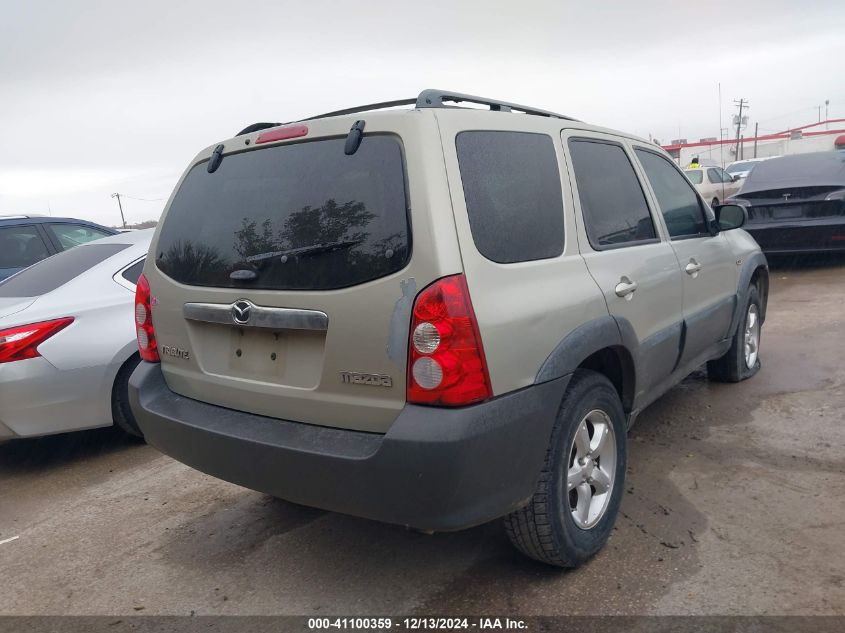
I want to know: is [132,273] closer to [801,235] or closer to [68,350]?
[68,350]

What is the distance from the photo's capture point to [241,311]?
2652mm

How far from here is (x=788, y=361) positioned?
5.54 meters

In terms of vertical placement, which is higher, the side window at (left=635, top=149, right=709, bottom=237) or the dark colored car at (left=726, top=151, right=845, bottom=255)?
the side window at (left=635, top=149, right=709, bottom=237)

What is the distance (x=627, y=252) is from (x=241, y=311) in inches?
69.9

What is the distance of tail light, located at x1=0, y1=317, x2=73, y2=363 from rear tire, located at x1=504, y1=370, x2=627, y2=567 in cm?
313

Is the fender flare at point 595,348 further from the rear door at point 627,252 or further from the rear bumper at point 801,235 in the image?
the rear bumper at point 801,235

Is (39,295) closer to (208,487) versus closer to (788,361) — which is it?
(208,487)

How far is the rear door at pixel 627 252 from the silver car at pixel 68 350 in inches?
119

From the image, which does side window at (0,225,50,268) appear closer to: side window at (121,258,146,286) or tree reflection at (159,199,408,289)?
side window at (121,258,146,286)

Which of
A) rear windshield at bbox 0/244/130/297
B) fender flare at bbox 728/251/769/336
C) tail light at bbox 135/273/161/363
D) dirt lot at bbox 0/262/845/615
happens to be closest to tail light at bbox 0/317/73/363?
rear windshield at bbox 0/244/130/297

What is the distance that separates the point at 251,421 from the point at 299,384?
0.30 m

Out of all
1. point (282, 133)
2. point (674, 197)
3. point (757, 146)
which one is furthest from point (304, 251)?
point (757, 146)

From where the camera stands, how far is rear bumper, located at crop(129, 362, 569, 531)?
2.22 metres

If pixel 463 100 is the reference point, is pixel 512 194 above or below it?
below
